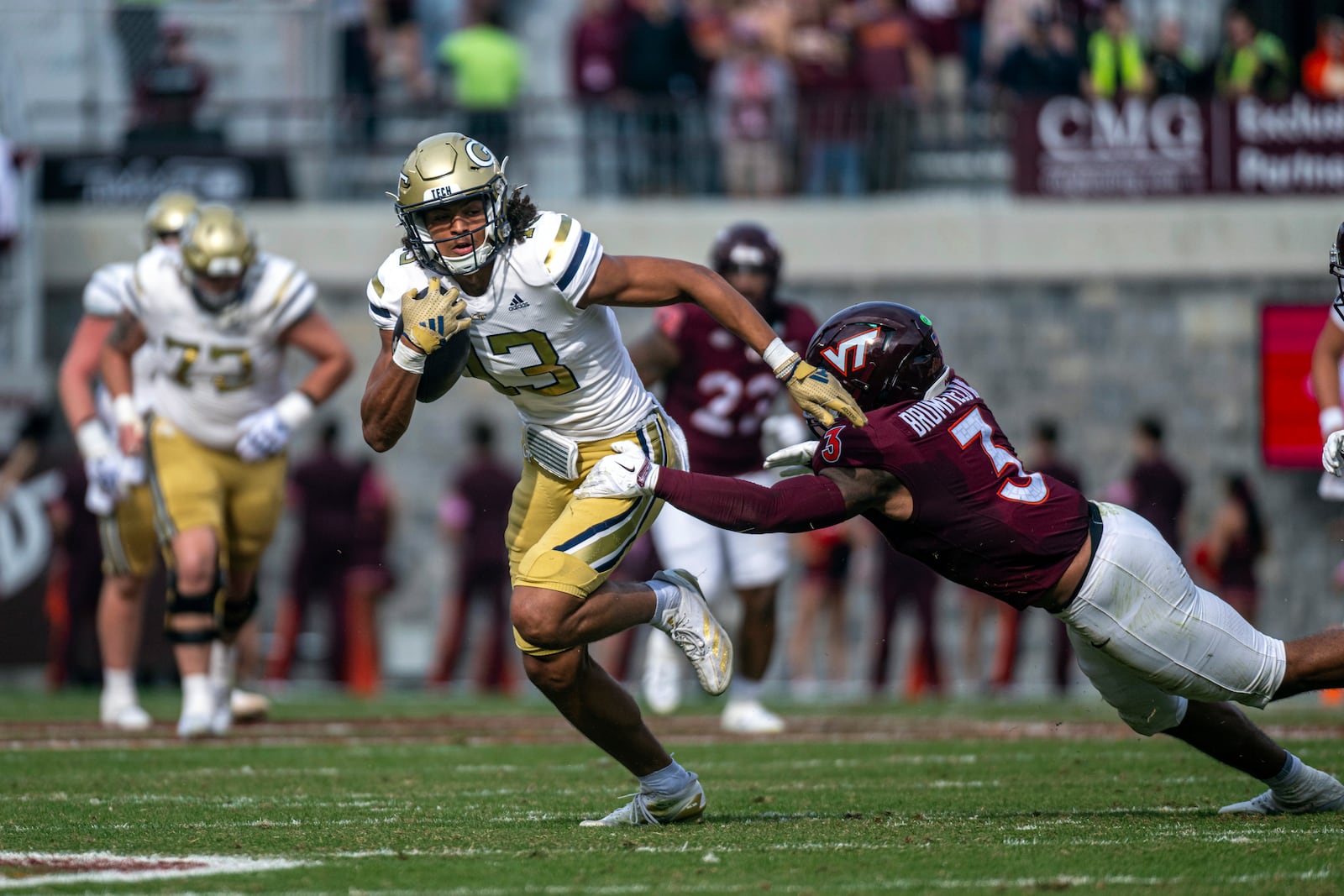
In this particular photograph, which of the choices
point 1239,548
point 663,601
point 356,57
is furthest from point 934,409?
point 356,57

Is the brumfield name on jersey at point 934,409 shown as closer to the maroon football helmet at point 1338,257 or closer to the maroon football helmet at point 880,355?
the maroon football helmet at point 880,355

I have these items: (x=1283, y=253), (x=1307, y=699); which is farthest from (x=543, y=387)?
(x=1283, y=253)

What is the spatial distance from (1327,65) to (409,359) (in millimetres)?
11706

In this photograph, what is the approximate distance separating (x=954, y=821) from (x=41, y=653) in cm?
1003

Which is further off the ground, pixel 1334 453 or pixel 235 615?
pixel 1334 453

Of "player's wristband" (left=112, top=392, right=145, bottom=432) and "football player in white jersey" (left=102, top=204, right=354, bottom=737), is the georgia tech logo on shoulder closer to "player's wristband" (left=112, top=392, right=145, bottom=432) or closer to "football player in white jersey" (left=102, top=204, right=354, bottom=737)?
"football player in white jersey" (left=102, top=204, right=354, bottom=737)

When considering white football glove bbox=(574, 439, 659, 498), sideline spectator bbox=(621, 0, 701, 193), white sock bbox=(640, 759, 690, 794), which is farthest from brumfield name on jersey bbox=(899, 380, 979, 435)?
sideline spectator bbox=(621, 0, 701, 193)

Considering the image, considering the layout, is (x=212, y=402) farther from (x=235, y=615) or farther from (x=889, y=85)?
(x=889, y=85)

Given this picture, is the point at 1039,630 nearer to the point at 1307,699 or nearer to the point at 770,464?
the point at 1307,699

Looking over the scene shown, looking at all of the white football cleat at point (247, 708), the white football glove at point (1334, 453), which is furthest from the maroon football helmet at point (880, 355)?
the white football cleat at point (247, 708)

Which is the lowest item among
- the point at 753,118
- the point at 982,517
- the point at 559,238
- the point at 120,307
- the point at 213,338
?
the point at 982,517

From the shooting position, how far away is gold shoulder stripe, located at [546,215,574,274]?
5305mm

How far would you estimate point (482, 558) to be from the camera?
1324 centimetres

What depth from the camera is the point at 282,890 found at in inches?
163
